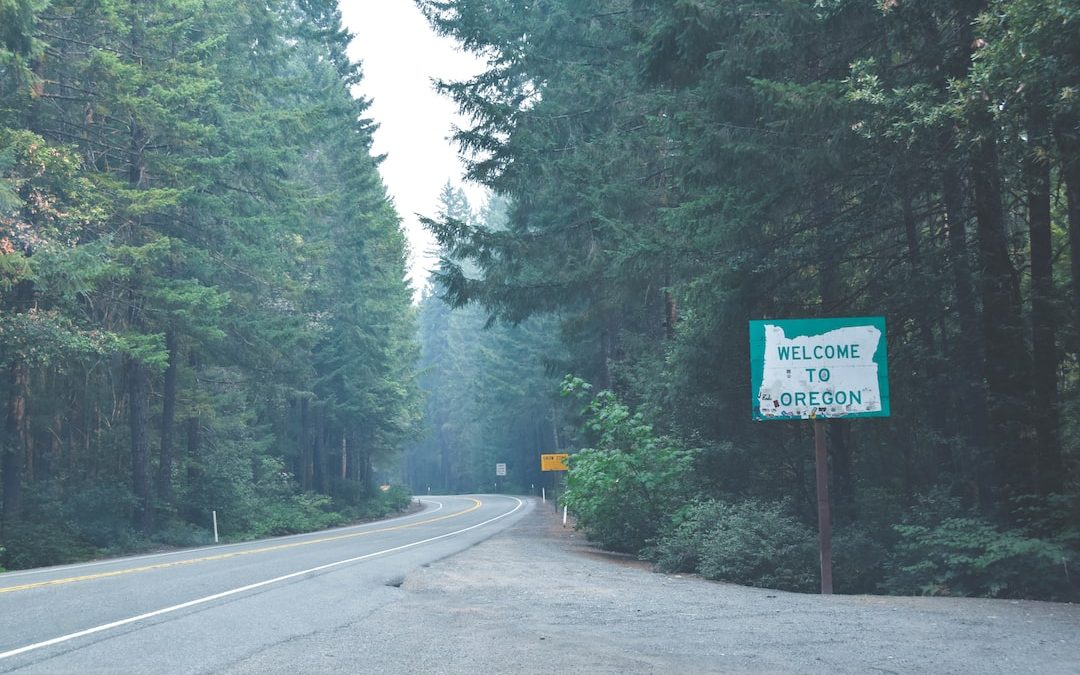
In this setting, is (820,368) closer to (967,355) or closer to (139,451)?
(967,355)

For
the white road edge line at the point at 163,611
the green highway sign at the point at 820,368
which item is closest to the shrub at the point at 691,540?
the green highway sign at the point at 820,368

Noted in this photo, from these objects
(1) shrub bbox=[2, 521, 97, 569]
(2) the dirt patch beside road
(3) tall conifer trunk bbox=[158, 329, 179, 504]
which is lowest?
(1) shrub bbox=[2, 521, 97, 569]

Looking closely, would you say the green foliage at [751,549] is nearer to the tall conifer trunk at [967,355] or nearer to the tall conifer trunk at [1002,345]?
the tall conifer trunk at [967,355]

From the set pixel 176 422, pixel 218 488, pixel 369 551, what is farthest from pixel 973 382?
pixel 176 422

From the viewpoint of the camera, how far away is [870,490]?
56.0 feet

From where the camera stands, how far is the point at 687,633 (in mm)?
8773

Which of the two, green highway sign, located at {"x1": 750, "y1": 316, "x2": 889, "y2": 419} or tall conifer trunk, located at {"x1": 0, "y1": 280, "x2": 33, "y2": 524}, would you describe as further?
tall conifer trunk, located at {"x1": 0, "y1": 280, "x2": 33, "y2": 524}

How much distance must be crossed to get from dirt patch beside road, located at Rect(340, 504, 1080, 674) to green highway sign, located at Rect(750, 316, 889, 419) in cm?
278

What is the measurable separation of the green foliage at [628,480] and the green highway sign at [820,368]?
5.47 metres

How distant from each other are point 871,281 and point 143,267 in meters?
21.3

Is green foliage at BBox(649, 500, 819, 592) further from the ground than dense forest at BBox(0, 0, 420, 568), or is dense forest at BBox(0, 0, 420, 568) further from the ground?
dense forest at BBox(0, 0, 420, 568)

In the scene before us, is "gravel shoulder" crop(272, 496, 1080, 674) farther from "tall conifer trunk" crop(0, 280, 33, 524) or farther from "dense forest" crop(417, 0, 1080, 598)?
"tall conifer trunk" crop(0, 280, 33, 524)

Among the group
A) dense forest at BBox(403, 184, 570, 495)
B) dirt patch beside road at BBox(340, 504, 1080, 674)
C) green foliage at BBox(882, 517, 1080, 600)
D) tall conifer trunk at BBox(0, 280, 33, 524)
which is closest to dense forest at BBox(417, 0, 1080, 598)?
green foliage at BBox(882, 517, 1080, 600)

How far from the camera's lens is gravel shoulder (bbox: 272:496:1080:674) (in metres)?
7.27
